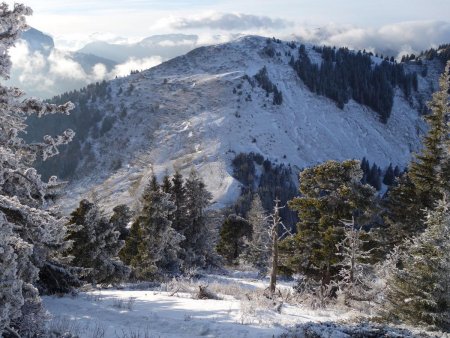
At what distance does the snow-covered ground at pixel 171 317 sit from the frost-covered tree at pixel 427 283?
2078mm

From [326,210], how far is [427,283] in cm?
1221

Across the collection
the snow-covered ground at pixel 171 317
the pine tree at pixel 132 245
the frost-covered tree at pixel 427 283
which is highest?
the frost-covered tree at pixel 427 283

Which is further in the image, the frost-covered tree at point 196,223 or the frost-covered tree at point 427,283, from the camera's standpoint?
the frost-covered tree at point 196,223

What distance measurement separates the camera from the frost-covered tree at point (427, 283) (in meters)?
11.3

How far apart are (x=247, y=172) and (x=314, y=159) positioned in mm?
45339

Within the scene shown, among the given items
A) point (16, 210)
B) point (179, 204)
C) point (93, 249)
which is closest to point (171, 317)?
point (16, 210)

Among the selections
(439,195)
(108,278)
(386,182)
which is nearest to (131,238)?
(108,278)

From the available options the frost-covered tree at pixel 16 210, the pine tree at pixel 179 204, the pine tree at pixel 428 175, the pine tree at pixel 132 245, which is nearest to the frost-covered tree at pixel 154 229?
the pine tree at pixel 132 245

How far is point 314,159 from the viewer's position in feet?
631

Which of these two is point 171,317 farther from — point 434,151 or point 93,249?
point 434,151

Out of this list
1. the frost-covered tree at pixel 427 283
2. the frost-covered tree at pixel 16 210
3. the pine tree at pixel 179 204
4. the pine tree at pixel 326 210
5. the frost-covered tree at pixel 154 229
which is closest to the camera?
the frost-covered tree at pixel 16 210

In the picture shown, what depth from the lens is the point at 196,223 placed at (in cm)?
4097

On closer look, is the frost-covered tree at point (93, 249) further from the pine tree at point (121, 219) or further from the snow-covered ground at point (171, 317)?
the pine tree at point (121, 219)

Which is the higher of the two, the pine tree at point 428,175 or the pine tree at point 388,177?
the pine tree at point 388,177
